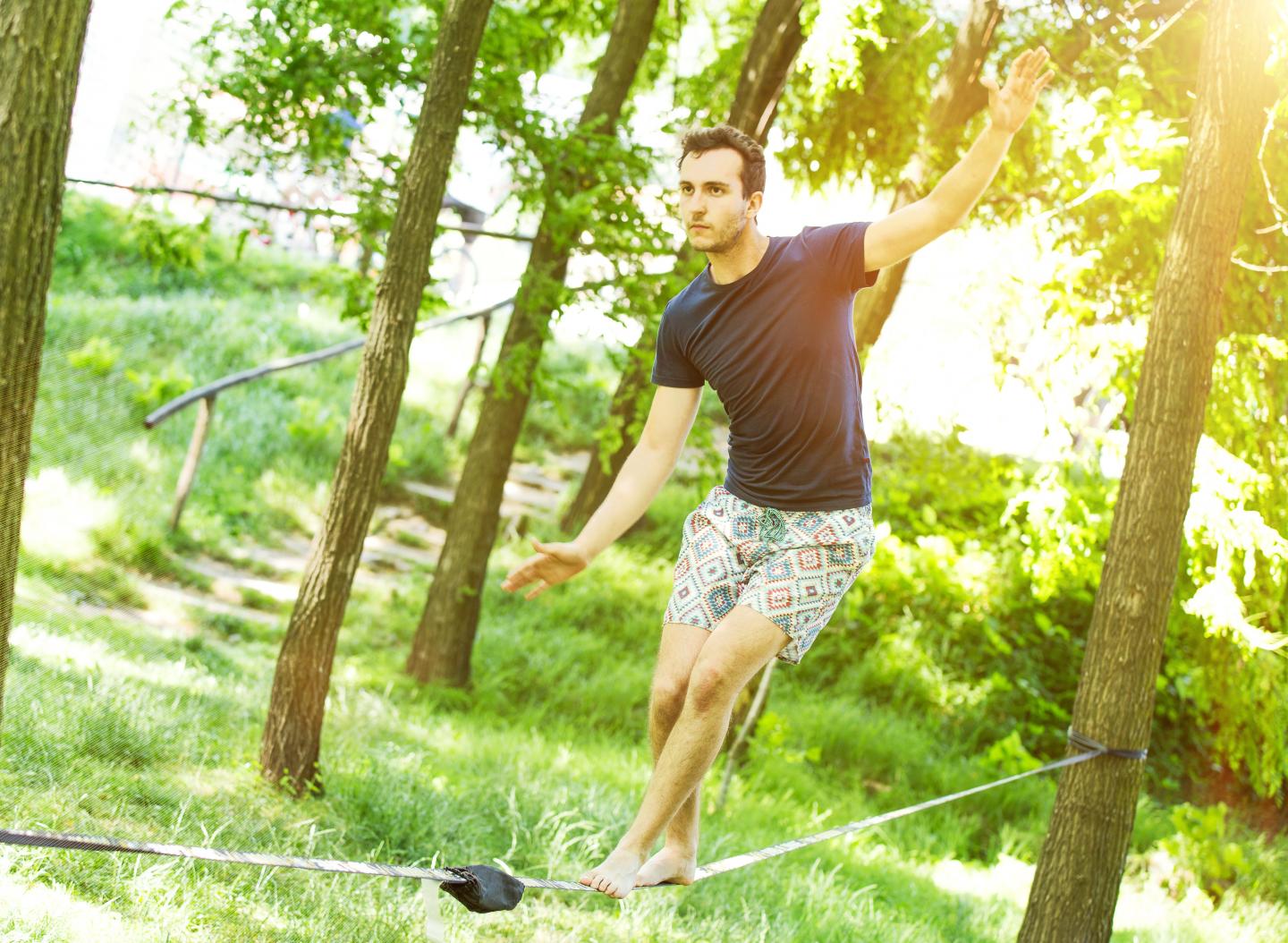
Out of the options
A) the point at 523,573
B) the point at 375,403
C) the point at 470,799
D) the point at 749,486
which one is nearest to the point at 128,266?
the point at 375,403

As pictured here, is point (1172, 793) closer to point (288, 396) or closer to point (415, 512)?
→ point (415, 512)

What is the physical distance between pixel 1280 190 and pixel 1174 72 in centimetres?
94

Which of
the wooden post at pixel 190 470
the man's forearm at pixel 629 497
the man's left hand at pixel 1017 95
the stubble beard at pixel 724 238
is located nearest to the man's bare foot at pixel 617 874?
the man's forearm at pixel 629 497

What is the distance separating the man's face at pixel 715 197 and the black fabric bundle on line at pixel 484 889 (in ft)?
5.27

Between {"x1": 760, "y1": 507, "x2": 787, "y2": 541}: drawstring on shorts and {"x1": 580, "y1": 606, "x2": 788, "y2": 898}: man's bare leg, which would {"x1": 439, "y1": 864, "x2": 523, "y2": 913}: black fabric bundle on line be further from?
{"x1": 760, "y1": 507, "x2": 787, "y2": 541}: drawstring on shorts

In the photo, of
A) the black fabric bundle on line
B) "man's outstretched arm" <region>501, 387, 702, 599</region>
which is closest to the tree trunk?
"man's outstretched arm" <region>501, 387, 702, 599</region>

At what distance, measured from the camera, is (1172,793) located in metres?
8.80

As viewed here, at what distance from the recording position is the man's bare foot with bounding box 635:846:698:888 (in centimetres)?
314

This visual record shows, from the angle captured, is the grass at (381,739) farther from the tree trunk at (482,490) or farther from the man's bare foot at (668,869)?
the man's bare foot at (668,869)

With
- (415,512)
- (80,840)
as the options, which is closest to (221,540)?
(415,512)

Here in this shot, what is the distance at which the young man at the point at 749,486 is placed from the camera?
9.96 feet

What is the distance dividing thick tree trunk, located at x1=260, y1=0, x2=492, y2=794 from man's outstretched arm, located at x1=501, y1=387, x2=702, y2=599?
162 cm

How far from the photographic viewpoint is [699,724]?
3.02 m

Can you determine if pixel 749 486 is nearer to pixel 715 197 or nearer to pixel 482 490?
pixel 715 197
